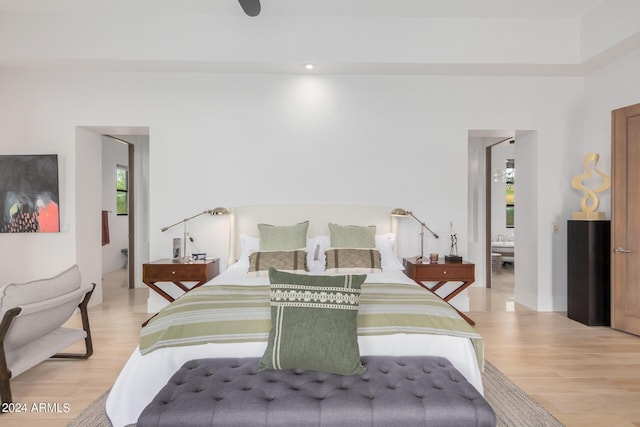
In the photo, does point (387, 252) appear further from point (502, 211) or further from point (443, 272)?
point (502, 211)

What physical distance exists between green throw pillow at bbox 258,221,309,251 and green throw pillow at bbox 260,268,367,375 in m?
1.71

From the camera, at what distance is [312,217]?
4258 mm

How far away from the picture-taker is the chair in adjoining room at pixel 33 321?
7.10 ft

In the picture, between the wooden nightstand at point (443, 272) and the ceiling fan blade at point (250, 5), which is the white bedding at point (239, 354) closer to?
the wooden nightstand at point (443, 272)

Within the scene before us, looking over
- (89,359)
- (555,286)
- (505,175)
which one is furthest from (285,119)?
(505,175)

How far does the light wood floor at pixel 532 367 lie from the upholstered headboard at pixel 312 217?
1454 mm

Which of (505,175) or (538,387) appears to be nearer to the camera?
(538,387)

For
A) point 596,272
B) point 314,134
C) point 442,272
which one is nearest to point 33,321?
point 314,134

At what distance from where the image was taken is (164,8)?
3.72 meters

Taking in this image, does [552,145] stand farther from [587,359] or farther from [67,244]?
[67,244]

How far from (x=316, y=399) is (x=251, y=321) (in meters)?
0.68

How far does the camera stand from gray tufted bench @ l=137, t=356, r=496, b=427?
1466 millimetres

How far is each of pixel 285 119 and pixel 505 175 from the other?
5.52 metres

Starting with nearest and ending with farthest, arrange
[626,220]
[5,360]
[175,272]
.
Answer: [5,360] → [626,220] → [175,272]
